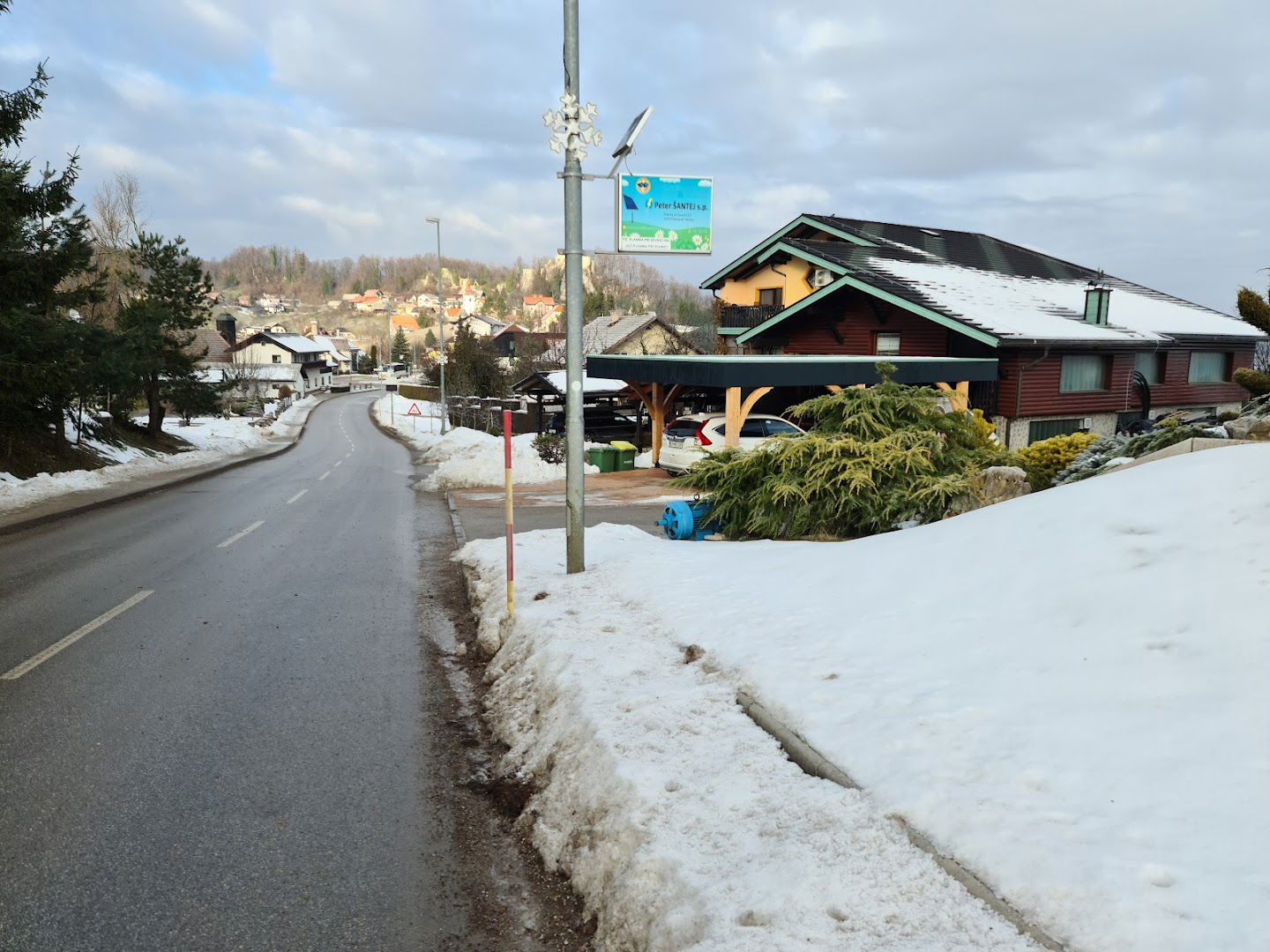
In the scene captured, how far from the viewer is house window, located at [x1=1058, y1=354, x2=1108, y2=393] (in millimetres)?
24281

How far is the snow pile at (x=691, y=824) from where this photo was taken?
2.85 metres

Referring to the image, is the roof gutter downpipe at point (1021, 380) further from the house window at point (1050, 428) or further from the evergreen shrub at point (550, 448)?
the evergreen shrub at point (550, 448)

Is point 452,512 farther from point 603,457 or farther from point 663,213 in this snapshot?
point 663,213

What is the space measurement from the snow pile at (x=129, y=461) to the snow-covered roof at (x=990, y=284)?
20.1 m

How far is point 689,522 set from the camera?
36.6 feet

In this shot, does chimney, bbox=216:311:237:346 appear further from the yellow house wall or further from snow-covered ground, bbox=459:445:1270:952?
snow-covered ground, bbox=459:445:1270:952

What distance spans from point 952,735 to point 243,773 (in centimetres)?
413

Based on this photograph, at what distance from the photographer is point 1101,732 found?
11.3 ft

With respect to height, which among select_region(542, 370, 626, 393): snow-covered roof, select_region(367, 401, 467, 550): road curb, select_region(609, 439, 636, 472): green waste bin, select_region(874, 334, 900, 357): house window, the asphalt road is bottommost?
select_region(367, 401, 467, 550): road curb

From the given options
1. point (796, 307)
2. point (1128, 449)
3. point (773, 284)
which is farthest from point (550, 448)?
point (1128, 449)

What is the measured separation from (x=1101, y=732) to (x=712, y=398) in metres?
28.7

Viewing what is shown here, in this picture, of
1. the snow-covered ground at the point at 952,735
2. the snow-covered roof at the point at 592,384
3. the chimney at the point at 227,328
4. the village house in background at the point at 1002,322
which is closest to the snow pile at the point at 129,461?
the snow-covered roof at the point at 592,384

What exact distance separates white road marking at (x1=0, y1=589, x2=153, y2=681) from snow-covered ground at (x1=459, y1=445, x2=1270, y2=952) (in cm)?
386

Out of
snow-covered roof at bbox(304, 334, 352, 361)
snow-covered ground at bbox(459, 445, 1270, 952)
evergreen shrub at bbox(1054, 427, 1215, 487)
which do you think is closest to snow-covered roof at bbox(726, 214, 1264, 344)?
evergreen shrub at bbox(1054, 427, 1215, 487)
